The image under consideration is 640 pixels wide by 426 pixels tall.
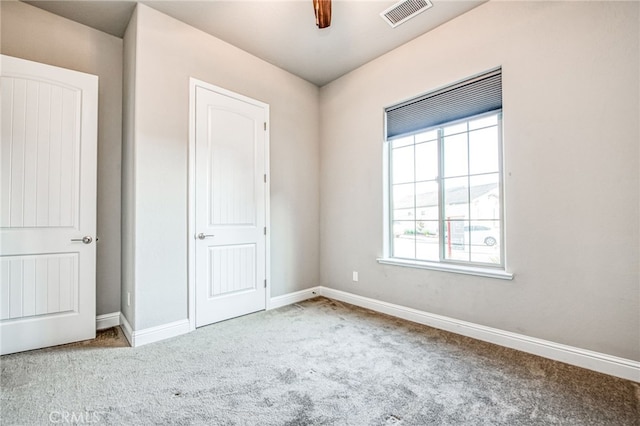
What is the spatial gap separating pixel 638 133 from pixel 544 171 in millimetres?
522

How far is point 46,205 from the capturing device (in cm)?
240

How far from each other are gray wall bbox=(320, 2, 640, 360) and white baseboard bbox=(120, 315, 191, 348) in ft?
7.50

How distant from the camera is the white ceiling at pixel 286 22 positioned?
2516 millimetres

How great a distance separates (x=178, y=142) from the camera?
270 centimetres

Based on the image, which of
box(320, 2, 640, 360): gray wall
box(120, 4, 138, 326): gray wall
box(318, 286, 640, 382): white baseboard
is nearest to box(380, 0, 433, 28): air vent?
box(320, 2, 640, 360): gray wall

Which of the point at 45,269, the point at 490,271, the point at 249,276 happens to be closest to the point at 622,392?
the point at 490,271

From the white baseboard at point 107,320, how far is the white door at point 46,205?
0.23 m

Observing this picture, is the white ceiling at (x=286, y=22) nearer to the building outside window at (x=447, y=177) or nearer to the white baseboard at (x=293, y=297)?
the building outside window at (x=447, y=177)

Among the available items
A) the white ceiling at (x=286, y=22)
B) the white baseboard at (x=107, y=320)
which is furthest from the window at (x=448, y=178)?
the white baseboard at (x=107, y=320)

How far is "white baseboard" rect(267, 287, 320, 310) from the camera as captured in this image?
134 inches

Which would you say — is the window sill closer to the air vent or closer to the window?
the window

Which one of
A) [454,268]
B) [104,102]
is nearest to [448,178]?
[454,268]

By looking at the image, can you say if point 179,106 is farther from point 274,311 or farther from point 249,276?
point 274,311

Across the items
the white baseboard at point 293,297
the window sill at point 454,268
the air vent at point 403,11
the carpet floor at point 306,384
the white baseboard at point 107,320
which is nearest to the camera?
the carpet floor at point 306,384
